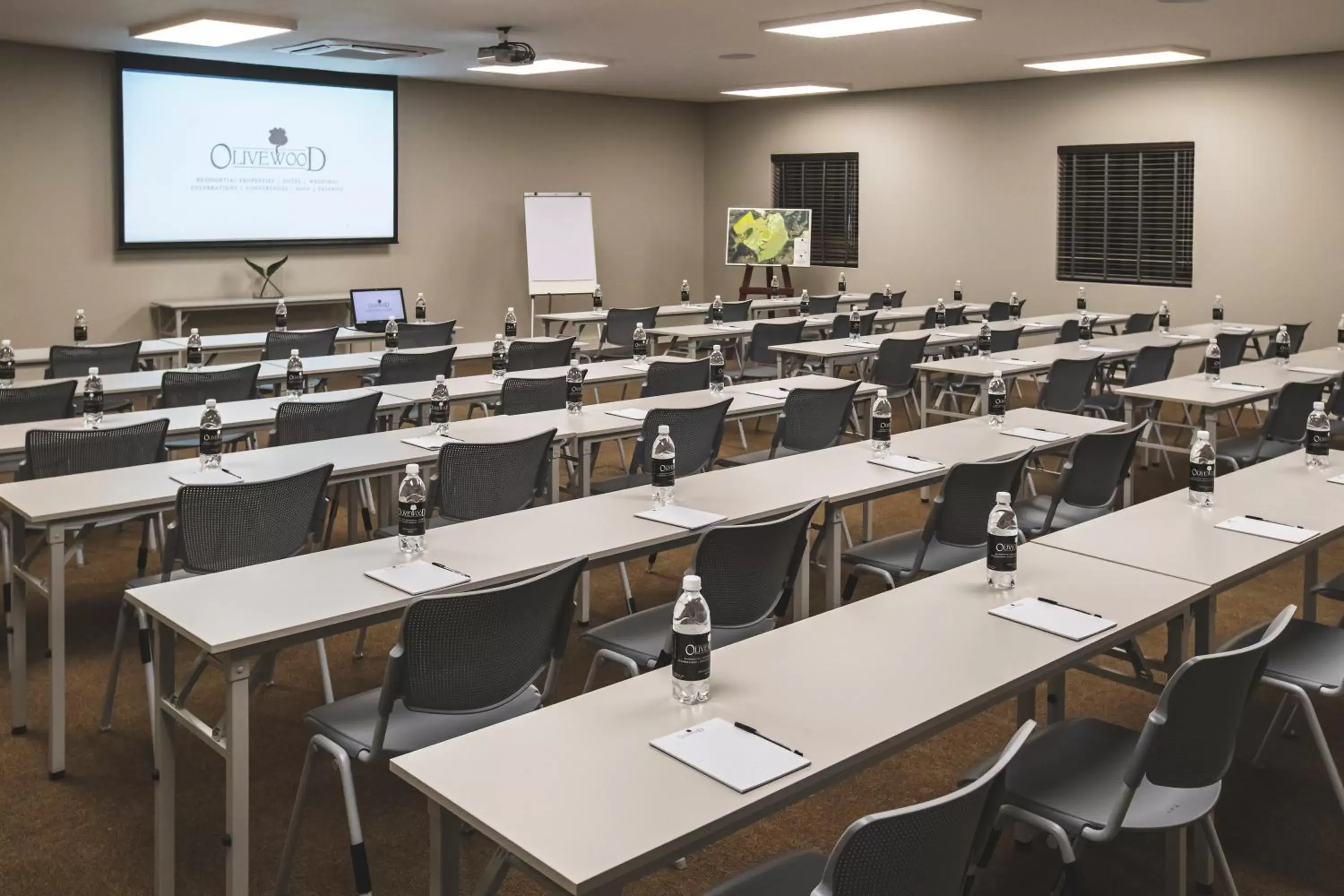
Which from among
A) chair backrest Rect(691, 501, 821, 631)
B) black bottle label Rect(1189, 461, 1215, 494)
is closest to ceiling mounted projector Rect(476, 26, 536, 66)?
chair backrest Rect(691, 501, 821, 631)

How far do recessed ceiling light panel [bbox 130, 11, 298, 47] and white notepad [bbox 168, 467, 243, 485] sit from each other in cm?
547

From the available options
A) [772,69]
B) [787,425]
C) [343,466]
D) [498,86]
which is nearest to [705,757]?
[343,466]

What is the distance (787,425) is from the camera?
584cm

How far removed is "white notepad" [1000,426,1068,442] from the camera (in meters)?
5.08

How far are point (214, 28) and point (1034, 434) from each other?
22.6 feet

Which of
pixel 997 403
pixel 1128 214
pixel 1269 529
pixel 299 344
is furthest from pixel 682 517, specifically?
pixel 1128 214

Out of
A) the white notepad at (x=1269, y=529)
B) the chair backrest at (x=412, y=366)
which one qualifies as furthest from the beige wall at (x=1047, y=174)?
the white notepad at (x=1269, y=529)

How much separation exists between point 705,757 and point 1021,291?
11655 mm

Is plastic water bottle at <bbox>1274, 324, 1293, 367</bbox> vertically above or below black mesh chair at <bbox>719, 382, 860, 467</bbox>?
above

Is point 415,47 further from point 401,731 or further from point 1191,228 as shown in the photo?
point 401,731

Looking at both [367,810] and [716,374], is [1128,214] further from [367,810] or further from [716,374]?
[367,810]

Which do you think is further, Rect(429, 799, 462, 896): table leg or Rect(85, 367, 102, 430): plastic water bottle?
Rect(85, 367, 102, 430): plastic water bottle

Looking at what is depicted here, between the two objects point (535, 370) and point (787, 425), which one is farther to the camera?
point (535, 370)

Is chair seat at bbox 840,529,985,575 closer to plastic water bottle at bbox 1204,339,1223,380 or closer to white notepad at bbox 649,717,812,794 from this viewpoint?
white notepad at bbox 649,717,812,794
